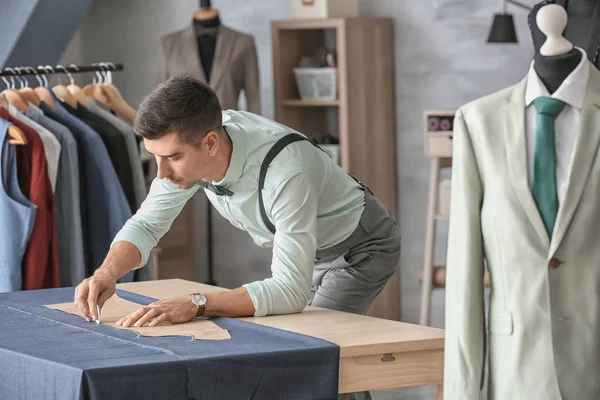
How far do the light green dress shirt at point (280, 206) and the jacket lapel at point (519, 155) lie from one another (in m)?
0.68

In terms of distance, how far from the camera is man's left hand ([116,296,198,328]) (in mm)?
2711

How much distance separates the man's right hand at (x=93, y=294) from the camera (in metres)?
2.84

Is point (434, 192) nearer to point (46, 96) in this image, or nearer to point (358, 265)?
point (46, 96)

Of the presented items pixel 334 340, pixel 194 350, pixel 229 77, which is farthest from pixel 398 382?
pixel 229 77

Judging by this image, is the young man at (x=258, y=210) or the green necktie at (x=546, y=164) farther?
the young man at (x=258, y=210)

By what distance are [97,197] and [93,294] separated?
142cm

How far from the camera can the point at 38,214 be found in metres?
3.96

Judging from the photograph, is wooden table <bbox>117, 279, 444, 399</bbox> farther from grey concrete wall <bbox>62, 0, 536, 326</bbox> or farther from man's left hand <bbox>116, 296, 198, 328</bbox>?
grey concrete wall <bbox>62, 0, 536, 326</bbox>

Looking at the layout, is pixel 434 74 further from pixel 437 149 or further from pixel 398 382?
pixel 398 382

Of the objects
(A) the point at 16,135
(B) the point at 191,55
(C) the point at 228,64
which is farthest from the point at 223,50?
(A) the point at 16,135

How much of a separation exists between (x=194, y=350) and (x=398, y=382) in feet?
1.62

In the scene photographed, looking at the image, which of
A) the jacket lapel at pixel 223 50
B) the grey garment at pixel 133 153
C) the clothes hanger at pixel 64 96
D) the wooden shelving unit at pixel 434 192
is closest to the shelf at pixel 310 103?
the jacket lapel at pixel 223 50

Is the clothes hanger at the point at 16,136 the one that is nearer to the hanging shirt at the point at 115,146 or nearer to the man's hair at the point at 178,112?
the hanging shirt at the point at 115,146

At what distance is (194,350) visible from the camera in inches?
96.2
